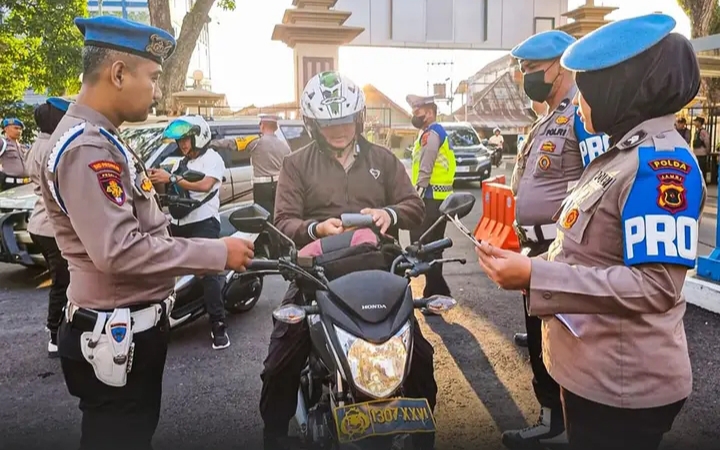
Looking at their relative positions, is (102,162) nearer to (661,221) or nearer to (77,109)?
(77,109)

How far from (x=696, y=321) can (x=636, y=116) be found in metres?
4.10

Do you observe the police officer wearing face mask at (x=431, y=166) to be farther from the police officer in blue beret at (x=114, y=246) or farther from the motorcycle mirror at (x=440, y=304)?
the police officer in blue beret at (x=114, y=246)

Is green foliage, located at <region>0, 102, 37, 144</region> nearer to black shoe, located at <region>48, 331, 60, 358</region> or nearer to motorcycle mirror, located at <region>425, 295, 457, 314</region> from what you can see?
black shoe, located at <region>48, 331, 60, 358</region>

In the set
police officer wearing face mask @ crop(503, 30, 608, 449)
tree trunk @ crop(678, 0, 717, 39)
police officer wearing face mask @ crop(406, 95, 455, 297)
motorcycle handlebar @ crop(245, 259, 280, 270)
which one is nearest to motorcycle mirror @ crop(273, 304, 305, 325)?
motorcycle handlebar @ crop(245, 259, 280, 270)

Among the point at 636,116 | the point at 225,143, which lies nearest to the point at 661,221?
the point at 636,116

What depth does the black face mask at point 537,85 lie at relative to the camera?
3262 mm

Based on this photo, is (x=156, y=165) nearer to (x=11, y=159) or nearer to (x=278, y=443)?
(x=11, y=159)

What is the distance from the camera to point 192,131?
512 centimetres

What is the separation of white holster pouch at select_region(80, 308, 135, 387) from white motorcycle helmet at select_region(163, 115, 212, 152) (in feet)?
10.6

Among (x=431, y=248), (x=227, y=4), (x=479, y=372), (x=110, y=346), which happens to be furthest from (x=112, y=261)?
(x=227, y=4)

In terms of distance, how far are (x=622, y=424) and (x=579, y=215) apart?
0.62 meters

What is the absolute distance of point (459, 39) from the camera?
2156cm

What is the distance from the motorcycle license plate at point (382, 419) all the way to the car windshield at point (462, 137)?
1549 cm

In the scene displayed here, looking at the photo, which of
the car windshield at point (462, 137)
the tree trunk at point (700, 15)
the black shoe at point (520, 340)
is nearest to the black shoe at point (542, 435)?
the black shoe at point (520, 340)
